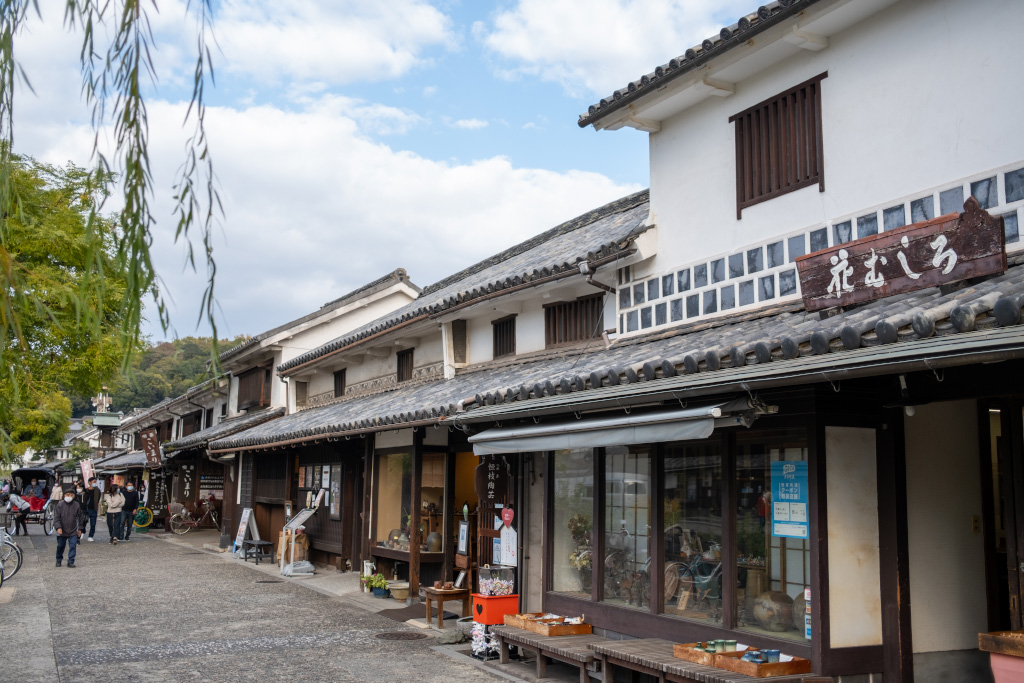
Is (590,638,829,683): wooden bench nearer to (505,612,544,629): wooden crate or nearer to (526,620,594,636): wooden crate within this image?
(526,620,594,636): wooden crate

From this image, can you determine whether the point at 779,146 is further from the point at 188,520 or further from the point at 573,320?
the point at 188,520

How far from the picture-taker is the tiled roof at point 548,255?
11148 millimetres

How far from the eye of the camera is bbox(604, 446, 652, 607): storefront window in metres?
8.92

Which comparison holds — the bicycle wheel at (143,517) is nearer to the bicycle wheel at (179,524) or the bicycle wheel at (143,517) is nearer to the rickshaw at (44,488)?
the bicycle wheel at (179,524)

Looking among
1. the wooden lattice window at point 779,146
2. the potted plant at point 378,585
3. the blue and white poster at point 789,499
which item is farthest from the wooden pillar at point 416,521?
the blue and white poster at point 789,499

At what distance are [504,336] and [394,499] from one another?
14.1 feet

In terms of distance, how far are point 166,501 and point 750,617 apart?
37743mm

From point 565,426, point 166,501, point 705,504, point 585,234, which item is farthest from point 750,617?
point 166,501

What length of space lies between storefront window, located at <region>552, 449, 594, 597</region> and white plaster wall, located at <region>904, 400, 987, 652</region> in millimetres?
3706

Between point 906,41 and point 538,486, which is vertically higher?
point 906,41

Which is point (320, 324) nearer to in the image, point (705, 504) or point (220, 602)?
point (220, 602)

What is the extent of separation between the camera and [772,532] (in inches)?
290

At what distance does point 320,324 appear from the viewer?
2538 centimetres

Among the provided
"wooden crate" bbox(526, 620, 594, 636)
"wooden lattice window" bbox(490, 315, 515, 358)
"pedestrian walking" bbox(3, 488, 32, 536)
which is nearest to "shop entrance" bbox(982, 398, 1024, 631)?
"wooden crate" bbox(526, 620, 594, 636)
